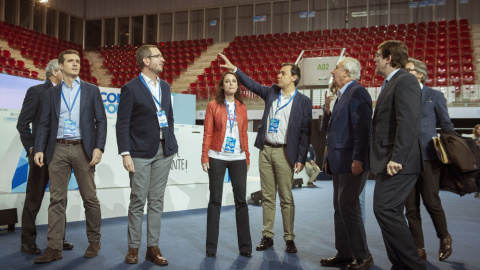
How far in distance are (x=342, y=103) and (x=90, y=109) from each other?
1811mm

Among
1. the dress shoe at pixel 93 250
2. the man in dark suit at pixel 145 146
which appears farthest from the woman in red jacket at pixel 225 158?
the dress shoe at pixel 93 250

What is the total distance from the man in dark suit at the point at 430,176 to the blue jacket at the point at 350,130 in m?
0.65

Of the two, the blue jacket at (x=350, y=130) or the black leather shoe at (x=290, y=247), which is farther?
the black leather shoe at (x=290, y=247)

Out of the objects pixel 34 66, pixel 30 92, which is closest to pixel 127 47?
pixel 34 66

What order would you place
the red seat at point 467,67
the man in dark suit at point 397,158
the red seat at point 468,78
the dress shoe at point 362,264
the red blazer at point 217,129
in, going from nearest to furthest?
the man in dark suit at point 397,158 < the dress shoe at point 362,264 < the red blazer at point 217,129 < the red seat at point 468,78 < the red seat at point 467,67

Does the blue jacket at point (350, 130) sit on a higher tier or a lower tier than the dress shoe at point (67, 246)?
higher

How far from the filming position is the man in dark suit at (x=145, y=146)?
2.85m

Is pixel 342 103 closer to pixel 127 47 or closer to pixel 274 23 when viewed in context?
pixel 274 23

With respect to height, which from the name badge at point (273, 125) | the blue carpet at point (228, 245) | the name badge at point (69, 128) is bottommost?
the blue carpet at point (228, 245)

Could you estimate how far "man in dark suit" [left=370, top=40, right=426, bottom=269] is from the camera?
2.18 m

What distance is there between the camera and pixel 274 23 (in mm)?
15781

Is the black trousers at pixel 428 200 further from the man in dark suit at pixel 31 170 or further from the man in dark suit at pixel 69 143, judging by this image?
the man in dark suit at pixel 31 170

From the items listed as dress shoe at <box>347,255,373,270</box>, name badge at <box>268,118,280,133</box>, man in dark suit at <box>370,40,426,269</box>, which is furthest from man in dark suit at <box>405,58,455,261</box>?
name badge at <box>268,118,280,133</box>

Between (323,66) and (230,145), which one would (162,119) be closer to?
(230,145)
